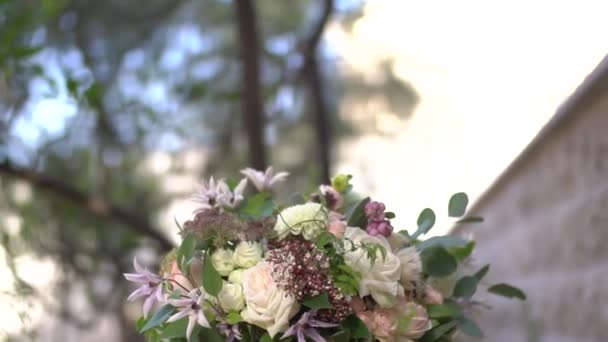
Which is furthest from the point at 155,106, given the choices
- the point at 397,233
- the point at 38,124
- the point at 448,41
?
the point at 397,233

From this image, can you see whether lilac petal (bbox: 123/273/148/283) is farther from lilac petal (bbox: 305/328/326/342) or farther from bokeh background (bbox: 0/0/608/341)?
bokeh background (bbox: 0/0/608/341)

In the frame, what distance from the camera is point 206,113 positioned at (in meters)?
3.79

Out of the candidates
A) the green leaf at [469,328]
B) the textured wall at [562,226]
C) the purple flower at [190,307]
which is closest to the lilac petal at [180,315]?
the purple flower at [190,307]

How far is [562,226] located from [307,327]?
62 cm

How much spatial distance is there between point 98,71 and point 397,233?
2.92m

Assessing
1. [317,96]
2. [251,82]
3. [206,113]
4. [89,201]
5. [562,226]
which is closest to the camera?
[562,226]

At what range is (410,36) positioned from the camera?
2.75 m

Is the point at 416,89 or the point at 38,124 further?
the point at 416,89

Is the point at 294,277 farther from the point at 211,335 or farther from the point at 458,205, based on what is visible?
the point at 458,205

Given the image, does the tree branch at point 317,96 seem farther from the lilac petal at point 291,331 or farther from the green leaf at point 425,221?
the lilac petal at point 291,331

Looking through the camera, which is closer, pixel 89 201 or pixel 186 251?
pixel 186 251

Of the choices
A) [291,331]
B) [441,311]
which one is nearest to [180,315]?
[291,331]

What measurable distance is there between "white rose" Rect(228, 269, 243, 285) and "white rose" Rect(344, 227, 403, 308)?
0.12 meters

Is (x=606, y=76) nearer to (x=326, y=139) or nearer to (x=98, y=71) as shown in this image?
(x=326, y=139)
